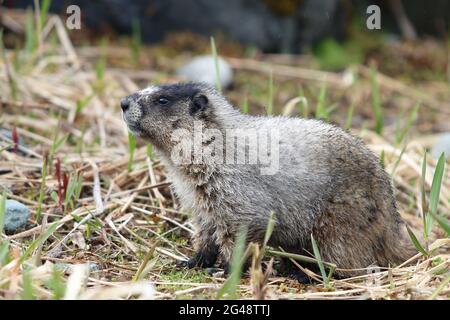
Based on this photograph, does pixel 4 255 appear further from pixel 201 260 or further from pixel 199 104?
pixel 199 104

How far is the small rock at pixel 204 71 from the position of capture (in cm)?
807

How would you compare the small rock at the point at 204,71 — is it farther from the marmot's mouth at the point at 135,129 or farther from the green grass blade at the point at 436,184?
the green grass blade at the point at 436,184

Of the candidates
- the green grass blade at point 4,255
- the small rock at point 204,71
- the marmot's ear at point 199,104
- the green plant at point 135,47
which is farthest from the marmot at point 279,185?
the green plant at point 135,47

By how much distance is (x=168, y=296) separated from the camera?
3.92 metres

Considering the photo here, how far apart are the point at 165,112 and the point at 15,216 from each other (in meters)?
1.23

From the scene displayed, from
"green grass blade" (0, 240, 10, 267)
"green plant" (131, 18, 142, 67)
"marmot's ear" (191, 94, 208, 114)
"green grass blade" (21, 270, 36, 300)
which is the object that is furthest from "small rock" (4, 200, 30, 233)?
"green plant" (131, 18, 142, 67)

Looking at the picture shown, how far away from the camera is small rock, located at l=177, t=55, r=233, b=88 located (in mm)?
8070

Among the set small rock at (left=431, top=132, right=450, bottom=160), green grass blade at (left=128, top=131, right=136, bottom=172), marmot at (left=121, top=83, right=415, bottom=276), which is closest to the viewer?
→ marmot at (left=121, top=83, right=415, bottom=276)

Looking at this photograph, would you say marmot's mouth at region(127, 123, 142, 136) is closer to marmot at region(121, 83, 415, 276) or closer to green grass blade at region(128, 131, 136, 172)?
marmot at region(121, 83, 415, 276)

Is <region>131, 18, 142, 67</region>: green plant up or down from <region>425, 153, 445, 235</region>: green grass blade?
up

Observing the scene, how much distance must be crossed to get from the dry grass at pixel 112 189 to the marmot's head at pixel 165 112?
0.66 m

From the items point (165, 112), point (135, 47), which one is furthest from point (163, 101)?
point (135, 47)

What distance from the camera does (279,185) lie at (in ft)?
14.8
